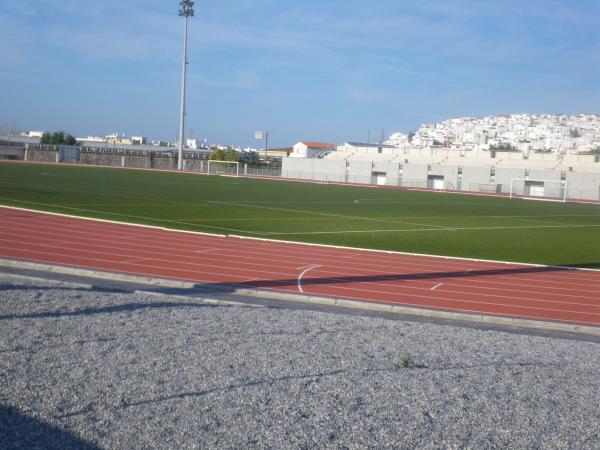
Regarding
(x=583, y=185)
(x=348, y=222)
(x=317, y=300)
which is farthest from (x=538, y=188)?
(x=317, y=300)

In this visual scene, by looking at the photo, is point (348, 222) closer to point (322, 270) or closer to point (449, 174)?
point (322, 270)

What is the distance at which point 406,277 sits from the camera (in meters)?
15.3

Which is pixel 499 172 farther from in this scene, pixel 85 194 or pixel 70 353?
pixel 70 353

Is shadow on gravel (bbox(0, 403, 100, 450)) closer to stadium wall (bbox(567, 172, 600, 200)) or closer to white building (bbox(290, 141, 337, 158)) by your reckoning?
stadium wall (bbox(567, 172, 600, 200))

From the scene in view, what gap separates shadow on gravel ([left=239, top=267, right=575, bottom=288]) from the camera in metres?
13.8

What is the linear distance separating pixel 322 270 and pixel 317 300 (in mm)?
3515

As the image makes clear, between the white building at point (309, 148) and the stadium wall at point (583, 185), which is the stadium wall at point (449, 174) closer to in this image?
the stadium wall at point (583, 185)

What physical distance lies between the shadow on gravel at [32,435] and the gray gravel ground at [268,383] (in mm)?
12

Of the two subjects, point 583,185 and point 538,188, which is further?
point 538,188

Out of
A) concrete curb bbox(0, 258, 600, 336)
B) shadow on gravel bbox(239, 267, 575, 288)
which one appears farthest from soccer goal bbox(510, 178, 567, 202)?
concrete curb bbox(0, 258, 600, 336)

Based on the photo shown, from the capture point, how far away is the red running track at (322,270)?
13109 mm

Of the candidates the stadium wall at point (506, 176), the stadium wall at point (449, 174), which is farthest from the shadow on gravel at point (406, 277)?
the stadium wall at point (449, 174)

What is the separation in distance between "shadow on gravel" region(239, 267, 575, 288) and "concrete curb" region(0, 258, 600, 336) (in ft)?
2.92

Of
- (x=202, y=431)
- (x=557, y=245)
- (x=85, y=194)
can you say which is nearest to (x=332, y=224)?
(x=557, y=245)
